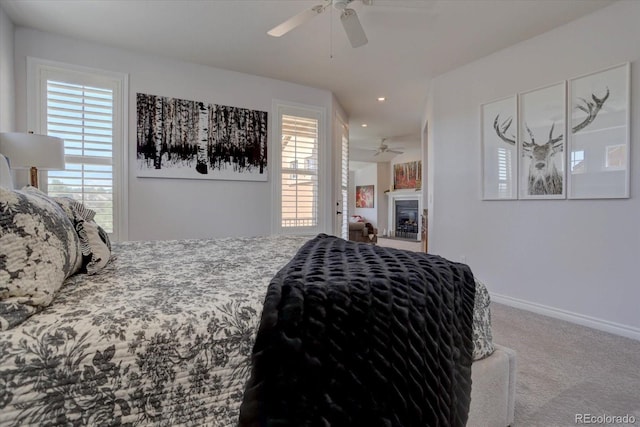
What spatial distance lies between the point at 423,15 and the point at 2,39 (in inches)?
136

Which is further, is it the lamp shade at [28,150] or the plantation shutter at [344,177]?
the plantation shutter at [344,177]

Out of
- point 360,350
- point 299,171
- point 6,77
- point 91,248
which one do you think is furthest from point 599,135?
point 6,77

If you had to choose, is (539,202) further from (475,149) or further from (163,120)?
(163,120)

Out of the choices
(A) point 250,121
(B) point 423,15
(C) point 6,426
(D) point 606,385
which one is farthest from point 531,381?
(A) point 250,121

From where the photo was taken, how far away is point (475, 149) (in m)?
3.56

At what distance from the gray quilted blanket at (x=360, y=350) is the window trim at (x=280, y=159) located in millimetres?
3043

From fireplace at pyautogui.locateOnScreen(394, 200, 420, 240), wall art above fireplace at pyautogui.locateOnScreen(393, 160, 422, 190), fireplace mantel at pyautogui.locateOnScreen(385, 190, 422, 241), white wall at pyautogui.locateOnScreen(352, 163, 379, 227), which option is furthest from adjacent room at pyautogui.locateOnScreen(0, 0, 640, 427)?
white wall at pyautogui.locateOnScreen(352, 163, 379, 227)

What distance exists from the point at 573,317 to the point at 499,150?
1671mm

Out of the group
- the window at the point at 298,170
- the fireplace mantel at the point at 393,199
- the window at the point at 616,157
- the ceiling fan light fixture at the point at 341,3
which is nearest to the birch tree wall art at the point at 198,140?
the window at the point at 298,170

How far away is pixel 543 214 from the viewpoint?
9.81ft

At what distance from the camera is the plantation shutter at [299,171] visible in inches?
167

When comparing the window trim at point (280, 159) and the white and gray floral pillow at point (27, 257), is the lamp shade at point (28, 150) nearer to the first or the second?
the white and gray floral pillow at point (27, 257)

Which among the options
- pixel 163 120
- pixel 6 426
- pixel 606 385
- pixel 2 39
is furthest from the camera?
pixel 163 120

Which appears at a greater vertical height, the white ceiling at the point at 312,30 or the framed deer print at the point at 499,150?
the white ceiling at the point at 312,30
